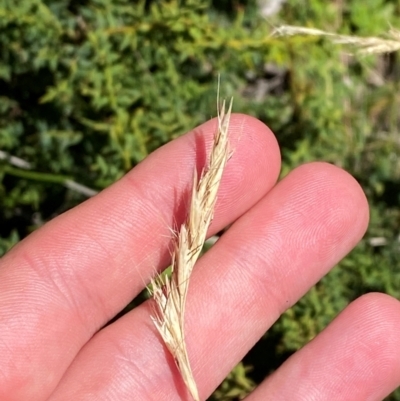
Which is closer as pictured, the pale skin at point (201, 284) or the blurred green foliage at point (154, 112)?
the pale skin at point (201, 284)

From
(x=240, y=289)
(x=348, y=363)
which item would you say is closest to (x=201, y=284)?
(x=240, y=289)

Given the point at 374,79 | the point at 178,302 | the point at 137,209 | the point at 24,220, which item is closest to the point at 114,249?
the point at 137,209

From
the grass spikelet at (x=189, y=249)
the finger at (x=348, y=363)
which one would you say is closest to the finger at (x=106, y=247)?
the grass spikelet at (x=189, y=249)

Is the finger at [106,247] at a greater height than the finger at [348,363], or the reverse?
the finger at [106,247]

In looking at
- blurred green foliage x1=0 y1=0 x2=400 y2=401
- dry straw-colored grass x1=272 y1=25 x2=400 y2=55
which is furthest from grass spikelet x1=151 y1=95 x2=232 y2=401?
blurred green foliage x1=0 y1=0 x2=400 y2=401

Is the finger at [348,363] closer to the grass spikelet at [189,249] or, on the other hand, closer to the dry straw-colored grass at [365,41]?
the grass spikelet at [189,249]

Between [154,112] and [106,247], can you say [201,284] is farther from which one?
[154,112]
